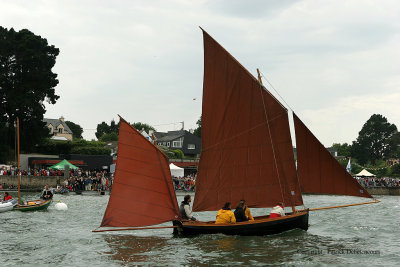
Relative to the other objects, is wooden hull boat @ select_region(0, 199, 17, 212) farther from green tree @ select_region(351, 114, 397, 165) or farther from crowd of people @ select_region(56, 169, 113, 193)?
green tree @ select_region(351, 114, 397, 165)

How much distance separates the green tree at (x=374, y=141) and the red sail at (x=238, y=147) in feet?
461

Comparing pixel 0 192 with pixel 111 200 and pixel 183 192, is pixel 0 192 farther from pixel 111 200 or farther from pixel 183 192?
pixel 111 200

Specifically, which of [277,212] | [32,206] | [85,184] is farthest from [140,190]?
[85,184]

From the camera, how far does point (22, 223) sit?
35812mm

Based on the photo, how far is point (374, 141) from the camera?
166125mm

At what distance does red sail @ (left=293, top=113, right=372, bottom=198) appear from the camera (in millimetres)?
27031

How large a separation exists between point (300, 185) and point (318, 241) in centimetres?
307

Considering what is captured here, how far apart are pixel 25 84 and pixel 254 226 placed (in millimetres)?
71981

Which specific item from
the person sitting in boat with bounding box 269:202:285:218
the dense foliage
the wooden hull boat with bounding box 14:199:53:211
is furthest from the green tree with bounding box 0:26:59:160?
the person sitting in boat with bounding box 269:202:285:218

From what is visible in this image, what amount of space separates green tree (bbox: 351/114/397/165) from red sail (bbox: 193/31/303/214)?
140490mm

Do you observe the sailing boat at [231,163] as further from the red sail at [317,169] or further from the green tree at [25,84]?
the green tree at [25,84]

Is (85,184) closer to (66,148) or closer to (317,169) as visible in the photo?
(66,148)

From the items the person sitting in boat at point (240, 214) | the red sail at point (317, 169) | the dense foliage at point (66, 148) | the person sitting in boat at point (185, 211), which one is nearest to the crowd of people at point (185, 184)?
the dense foliage at point (66, 148)

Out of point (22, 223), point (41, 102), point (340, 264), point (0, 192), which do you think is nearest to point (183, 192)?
point (0, 192)
